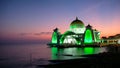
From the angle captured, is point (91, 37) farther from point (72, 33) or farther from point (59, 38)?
point (59, 38)

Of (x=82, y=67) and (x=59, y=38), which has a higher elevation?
(x=59, y=38)

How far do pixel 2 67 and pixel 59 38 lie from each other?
7364 cm

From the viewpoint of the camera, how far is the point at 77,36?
105625 millimetres

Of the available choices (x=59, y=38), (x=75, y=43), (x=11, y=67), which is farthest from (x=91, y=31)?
(x=11, y=67)

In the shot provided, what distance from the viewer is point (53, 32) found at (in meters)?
114

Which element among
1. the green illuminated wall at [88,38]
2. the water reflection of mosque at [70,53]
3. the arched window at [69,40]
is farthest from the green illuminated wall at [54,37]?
the water reflection of mosque at [70,53]

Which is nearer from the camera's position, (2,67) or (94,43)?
(2,67)

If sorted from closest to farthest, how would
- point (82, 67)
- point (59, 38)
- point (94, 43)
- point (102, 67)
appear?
1. point (102, 67)
2. point (82, 67)
3. point (94, 43)
4. point (59, 38)

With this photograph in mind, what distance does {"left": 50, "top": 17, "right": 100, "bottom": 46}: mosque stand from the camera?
101 m

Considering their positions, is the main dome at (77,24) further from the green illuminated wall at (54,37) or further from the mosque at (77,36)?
the green illuminated wall at (54,37)

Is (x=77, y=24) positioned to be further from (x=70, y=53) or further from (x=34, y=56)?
(x=34, y=56)

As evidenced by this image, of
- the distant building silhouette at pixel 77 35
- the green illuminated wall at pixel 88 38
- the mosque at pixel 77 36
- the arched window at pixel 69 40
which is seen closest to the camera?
the green illuminated wall at pixel 88 38

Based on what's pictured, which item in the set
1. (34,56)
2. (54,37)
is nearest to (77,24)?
(54,37)

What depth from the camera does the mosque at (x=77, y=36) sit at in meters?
101
